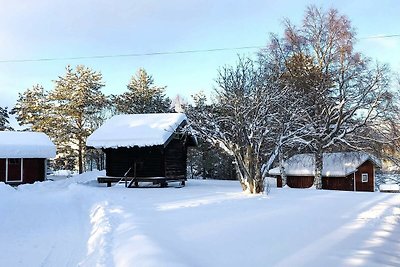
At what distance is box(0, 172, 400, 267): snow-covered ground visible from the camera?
5609 mm

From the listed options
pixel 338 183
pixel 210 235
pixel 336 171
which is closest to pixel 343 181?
pixel 338 183

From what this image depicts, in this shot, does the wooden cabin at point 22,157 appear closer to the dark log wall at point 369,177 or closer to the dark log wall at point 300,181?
the dark log wall at point 300,181

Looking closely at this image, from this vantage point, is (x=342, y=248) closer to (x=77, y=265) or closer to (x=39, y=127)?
(x=77, y=265)

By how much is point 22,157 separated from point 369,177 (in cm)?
2819

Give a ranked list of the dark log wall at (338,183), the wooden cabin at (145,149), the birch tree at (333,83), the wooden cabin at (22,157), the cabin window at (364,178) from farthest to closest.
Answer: the cabin window at (364,178) < the dark log wall at (338,183) < the wooden cabin at (22,157) < the birch tree at (333,83) < the wooden cabin at (145,149)

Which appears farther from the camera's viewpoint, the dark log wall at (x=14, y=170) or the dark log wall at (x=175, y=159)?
the dark log wall at (x=14, y=170)

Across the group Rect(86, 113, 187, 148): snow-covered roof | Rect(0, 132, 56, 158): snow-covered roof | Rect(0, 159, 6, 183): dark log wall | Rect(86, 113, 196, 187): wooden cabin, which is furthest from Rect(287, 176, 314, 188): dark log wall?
Rect(0, 159, 6, 183): dark log wall

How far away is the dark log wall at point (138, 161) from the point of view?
70.8 ft

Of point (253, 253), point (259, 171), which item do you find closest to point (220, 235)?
point (253, 253)

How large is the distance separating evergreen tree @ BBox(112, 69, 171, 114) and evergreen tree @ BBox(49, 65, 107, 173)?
2138 millimetres

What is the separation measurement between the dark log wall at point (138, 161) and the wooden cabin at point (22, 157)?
8.71 m

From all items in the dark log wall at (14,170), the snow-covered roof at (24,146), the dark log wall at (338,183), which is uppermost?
the snow-covered roof at (24,146)

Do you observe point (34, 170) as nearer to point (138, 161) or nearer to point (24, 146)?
point (24, 146)

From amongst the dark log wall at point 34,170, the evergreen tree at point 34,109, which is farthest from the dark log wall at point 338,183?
the evergreen tree at point 34,109
